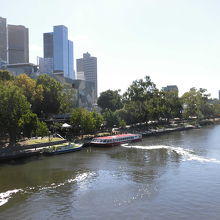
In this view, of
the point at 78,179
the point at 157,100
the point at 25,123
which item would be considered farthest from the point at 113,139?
the point at 157,100

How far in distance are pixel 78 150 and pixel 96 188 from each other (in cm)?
3001

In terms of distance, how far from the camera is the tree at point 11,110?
5550 cm

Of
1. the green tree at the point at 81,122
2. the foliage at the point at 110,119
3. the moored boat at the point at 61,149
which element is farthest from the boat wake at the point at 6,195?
the foliage at the point at 110,119

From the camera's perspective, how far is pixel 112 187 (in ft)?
121

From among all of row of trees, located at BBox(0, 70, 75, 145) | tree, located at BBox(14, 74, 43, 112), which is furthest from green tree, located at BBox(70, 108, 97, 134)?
tree, located at BBox(14, 74, 43, 112)

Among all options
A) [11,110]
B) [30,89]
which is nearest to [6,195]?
[11,110]

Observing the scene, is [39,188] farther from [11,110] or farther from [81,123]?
[81,123]

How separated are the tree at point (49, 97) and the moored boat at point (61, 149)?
25.9 m

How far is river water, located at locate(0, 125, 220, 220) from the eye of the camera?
2895cm

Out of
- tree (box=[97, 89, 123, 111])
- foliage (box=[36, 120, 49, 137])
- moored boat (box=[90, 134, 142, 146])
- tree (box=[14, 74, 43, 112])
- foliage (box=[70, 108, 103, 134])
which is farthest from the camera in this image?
tree (box=[97, 89, 123, 111])

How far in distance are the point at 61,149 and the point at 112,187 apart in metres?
26.6

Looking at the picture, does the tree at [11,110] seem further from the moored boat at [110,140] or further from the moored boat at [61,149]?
the moored boat at [110,140]

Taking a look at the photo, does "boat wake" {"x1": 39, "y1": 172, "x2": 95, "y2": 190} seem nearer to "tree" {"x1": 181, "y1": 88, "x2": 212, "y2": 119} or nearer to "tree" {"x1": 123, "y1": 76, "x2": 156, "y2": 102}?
"tree" {"x1": 123, "y1": 76, "x2": 156, "y2": 102}

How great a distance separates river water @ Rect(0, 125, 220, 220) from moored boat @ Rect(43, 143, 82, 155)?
1.87m
